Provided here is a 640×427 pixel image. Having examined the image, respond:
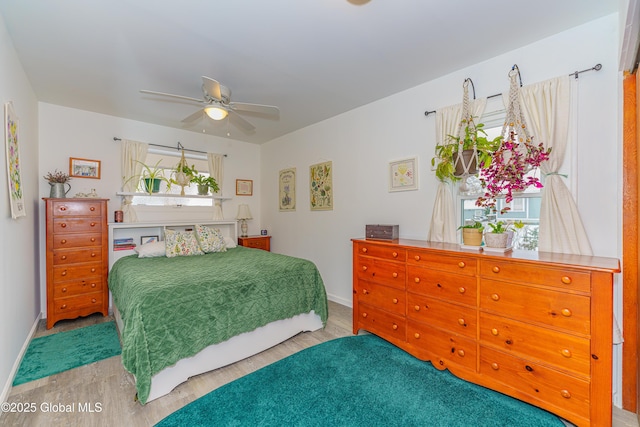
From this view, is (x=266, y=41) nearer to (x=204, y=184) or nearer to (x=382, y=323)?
(x=382, y=323)

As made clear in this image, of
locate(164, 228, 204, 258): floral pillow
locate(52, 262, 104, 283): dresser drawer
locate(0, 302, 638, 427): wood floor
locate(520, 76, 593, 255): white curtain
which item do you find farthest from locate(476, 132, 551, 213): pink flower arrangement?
locate(52, 262, 104, 283): dresser drawer

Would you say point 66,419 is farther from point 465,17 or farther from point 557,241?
point 465,17

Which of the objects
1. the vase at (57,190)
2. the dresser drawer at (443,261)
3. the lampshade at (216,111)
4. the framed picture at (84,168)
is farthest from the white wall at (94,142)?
the dresser drawer at (443,261)

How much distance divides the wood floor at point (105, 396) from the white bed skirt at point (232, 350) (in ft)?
0.19

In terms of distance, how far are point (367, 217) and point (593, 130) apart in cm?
221

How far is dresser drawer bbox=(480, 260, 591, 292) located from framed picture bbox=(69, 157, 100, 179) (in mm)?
4727

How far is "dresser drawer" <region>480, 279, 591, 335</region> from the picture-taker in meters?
1.64

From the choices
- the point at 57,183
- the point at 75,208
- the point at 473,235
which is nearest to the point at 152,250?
the point at 75,208

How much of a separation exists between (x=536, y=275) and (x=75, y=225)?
15.2 feet

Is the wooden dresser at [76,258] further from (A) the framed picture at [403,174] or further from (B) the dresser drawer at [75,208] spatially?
(A) the framed picture at [403,174]

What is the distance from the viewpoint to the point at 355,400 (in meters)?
1.97

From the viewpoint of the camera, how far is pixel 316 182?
4336mm

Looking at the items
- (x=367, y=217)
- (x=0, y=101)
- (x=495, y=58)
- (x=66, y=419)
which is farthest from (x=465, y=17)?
(x=66, y=419)

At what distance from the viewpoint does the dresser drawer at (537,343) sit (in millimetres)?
1639
